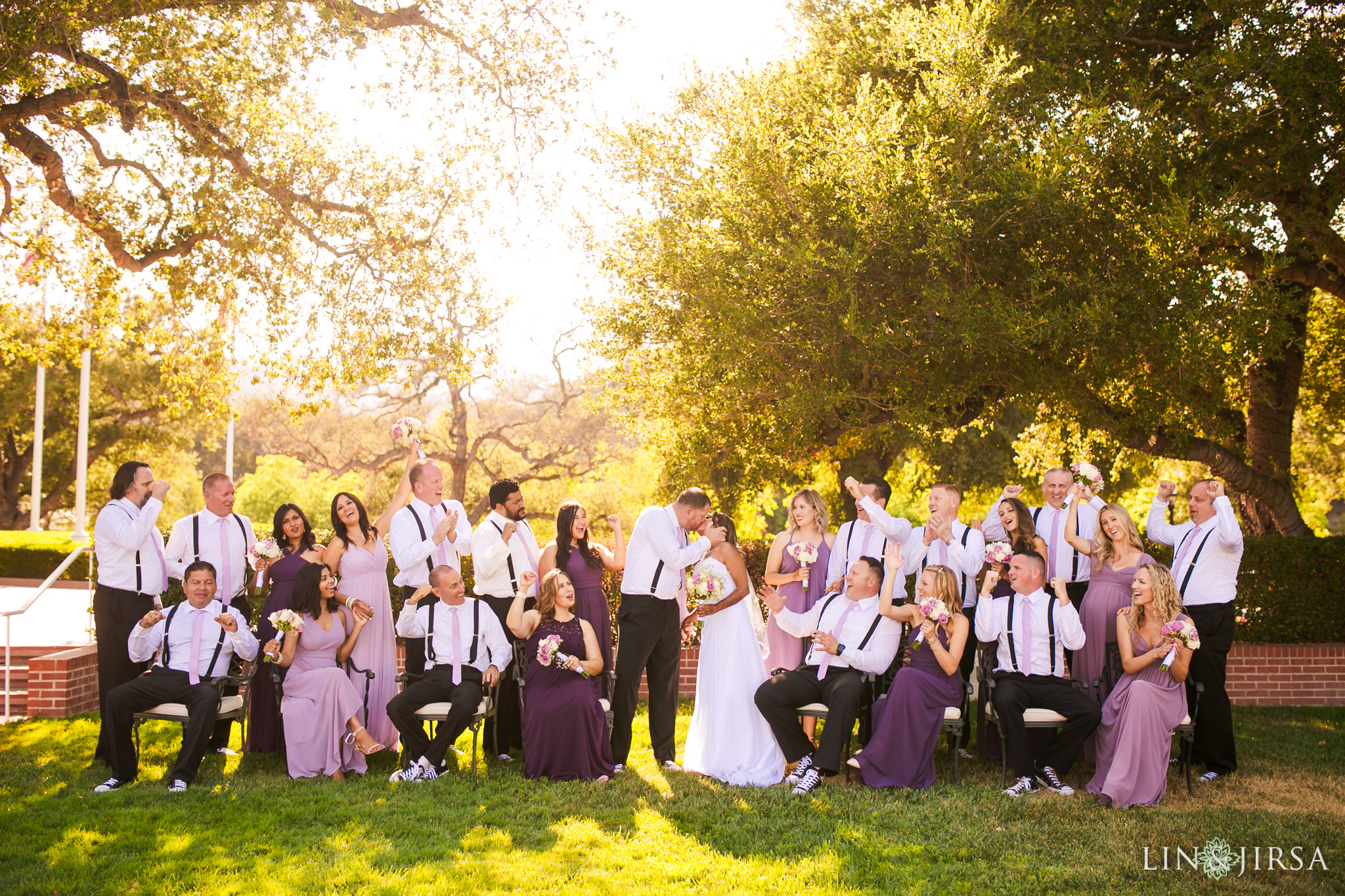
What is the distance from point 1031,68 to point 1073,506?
4455 millimetres

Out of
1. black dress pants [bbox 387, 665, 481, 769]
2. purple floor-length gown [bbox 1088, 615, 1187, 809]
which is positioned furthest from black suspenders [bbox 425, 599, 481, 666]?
purple floor-length gown [bbox 1088, 615, 1187, 809]

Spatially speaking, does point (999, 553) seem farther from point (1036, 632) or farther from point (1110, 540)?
point (1110, 540)

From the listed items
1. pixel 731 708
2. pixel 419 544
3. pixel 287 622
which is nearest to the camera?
pixel 287 622

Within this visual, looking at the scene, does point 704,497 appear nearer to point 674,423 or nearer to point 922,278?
point 922,278

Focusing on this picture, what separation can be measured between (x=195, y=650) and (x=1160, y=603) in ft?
21.9

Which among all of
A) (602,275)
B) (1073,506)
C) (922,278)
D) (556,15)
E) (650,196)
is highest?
(556,15)

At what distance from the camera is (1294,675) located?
33.3ft

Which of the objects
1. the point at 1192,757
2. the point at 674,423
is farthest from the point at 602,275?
the point at 1192,757

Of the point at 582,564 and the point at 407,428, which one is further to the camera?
the point at 407,428

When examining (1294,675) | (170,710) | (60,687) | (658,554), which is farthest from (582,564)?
(1294,675)

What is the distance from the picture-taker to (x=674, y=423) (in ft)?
43.6

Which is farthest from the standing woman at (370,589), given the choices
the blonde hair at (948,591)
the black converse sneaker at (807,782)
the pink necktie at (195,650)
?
the blonde hair at (948,591)

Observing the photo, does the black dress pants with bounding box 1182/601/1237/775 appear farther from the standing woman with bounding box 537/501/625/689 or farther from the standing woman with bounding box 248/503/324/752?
the standing woman with bounding box 248/503/324/752

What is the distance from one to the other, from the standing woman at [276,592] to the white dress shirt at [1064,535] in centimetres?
538
